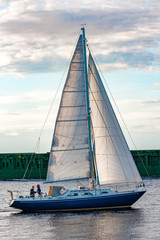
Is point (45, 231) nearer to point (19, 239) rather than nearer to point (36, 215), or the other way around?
point (19, 239)

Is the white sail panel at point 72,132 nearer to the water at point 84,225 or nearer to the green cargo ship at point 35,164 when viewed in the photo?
the water at point 84,225

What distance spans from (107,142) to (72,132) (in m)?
2.98

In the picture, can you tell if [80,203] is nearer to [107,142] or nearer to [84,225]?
[84,225]

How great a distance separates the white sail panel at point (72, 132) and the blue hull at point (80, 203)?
2077mm

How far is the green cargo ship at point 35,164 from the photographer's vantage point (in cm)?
10812

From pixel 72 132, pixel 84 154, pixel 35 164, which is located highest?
Result: pixel 35 164

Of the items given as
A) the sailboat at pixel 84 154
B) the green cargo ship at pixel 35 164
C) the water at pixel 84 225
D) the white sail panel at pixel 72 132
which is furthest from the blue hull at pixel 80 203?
the green cargo ship at pixel 35 164

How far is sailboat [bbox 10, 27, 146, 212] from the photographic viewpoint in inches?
1727

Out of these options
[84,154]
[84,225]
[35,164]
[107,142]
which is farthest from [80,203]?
[35,164]

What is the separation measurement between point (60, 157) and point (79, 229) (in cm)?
836

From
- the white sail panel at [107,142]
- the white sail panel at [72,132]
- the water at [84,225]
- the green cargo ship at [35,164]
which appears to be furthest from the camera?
the green cargo ship at [35,164]

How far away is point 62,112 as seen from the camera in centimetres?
4447

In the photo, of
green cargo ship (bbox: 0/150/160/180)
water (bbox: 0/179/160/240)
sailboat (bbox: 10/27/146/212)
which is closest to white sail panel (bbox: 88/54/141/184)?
sailboat (bbox: 10/27/146/212)

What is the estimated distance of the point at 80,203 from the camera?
4388cm
